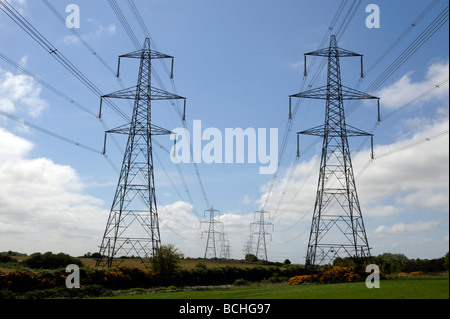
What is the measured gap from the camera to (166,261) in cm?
5541

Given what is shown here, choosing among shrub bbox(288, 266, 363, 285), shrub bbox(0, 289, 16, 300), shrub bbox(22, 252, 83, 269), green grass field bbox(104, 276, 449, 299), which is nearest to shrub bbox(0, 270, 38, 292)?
shrub bbox(0, 289, 16, 300)

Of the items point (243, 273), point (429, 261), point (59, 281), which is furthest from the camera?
point (429, 261)

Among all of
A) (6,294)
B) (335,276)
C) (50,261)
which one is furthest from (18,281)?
(335,276)

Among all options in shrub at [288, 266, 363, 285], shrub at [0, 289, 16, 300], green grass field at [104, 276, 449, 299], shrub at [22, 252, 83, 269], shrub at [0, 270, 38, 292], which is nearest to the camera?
green grass field at [104, 276, 449, 299]

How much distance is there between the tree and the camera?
54.3m

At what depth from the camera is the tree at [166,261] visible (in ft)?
178

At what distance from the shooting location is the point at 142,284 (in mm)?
50125

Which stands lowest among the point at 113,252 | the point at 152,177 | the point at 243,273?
the point at 243,273

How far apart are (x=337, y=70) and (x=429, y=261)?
189 feet

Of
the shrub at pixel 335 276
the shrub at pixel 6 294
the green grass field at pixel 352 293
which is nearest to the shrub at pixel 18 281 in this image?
the shrub at pixel 6 294

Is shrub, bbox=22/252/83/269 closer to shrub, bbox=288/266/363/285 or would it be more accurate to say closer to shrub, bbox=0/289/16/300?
shrub, bbox=0/289/16/300
